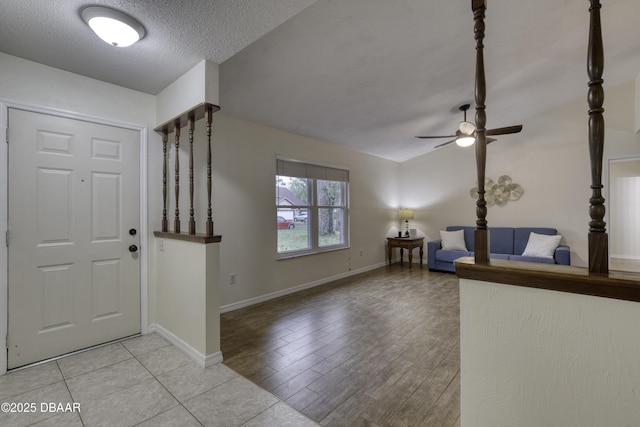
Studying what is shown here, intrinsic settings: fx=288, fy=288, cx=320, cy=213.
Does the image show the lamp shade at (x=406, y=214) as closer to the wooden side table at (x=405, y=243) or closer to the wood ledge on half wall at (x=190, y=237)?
the wooden side table at (x=405, y=243)

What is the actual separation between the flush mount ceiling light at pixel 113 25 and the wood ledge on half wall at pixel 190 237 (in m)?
1.39

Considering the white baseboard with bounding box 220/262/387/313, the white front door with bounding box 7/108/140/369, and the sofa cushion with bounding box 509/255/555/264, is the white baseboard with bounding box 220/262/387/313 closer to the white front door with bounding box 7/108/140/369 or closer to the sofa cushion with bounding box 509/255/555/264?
the white front door with bounding box 7/108/140/369

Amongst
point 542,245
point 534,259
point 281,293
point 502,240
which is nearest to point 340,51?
point 281,293

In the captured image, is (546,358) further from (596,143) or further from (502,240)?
(502,240)

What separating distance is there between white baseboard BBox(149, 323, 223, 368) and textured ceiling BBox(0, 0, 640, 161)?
2.31 m

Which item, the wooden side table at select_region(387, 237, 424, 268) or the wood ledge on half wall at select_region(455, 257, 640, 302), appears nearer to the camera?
the wood ledge on half wall at select_region(455, 257, 640, 302)

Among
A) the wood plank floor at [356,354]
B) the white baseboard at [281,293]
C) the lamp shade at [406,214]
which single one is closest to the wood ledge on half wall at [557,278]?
the wood plank floor at [356,354]

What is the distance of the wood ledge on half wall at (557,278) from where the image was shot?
814 mm

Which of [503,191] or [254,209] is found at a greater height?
[503,191]

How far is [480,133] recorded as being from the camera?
110 centimetres

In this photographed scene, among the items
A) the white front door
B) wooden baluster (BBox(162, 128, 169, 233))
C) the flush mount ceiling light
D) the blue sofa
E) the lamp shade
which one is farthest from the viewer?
the lamp shade

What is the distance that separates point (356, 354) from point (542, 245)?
4044mm

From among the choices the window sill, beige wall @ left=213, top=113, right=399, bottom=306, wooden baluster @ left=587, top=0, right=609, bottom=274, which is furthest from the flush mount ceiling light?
the window sill

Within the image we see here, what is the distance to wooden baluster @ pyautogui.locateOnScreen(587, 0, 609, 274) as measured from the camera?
2.83 ft
